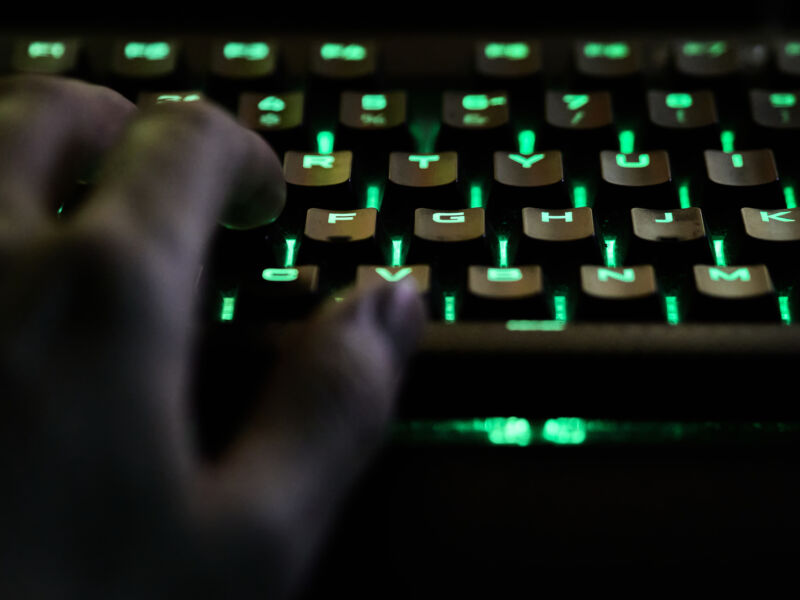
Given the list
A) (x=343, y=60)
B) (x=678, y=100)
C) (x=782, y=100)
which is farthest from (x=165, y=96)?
(x=782, y=100)

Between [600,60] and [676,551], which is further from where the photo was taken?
[600,60]

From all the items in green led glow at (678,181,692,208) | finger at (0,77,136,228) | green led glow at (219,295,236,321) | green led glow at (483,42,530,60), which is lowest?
green led glow at (219,295,236,321)

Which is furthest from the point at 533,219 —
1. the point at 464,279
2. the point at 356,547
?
the point at 356,547

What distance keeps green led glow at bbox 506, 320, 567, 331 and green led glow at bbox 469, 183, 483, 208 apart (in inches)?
7.8

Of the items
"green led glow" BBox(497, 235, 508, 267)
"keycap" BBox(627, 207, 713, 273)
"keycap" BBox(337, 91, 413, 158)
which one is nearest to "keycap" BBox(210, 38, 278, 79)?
"keycap" BBox(337, 91, 413, 158)

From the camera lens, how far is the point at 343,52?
2.73ft

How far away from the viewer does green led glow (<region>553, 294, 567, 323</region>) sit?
638mm

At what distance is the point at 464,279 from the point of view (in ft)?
2.12

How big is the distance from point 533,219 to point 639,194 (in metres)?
0.11

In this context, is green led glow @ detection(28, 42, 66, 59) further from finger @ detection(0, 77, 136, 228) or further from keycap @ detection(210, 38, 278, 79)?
finger @ detection(0, 77, 136, 228)

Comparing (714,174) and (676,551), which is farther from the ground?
(714,174)

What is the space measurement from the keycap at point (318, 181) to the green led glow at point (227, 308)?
0.11 m

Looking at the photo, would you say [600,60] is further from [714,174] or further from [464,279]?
[464,279]

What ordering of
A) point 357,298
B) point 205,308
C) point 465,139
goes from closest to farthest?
point 357,298
point 205,308
point 465,139
